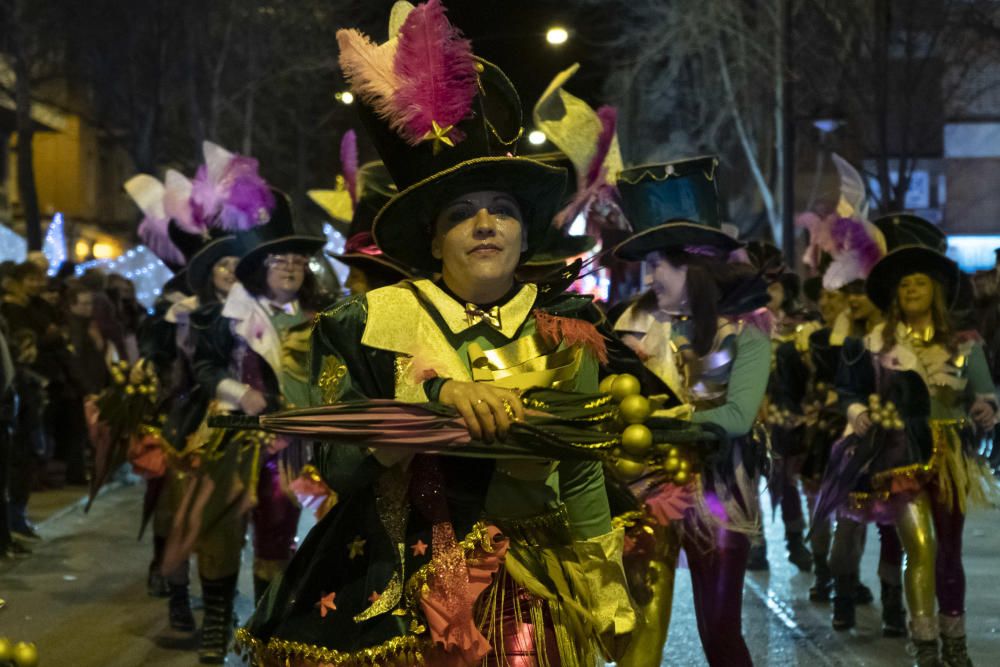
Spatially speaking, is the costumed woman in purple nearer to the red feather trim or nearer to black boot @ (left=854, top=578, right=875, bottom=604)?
black boot @ (left=854, top=578, right=875, bottom=604)

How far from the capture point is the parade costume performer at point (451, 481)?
13.3ft

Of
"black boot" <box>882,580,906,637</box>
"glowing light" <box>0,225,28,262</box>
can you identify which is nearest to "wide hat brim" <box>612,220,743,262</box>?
"black boot" <box>882,580,906,637</box>

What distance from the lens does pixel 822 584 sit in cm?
989

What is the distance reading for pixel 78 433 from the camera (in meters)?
16.9

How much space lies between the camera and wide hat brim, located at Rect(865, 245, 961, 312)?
800cm

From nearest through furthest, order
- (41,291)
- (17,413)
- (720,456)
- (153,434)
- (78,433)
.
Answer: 1. (720,456)
2. (153,434)
3. (17,413)
4. (41,291)
5. (78,433)

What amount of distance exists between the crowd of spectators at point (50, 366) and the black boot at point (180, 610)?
3031mm

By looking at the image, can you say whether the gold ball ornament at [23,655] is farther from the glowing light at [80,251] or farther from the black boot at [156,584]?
the glowing light at [80,251]

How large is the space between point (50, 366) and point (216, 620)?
26.8ft

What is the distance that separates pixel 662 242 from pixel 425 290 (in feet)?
7.83

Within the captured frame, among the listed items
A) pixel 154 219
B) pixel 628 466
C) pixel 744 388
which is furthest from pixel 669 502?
pixel 154 219

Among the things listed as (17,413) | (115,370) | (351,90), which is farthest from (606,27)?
(351,90)

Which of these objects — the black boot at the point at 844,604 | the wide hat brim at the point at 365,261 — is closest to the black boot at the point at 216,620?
the wide hat brim at the point at 365,261

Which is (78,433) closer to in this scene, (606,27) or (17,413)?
(17,413)
